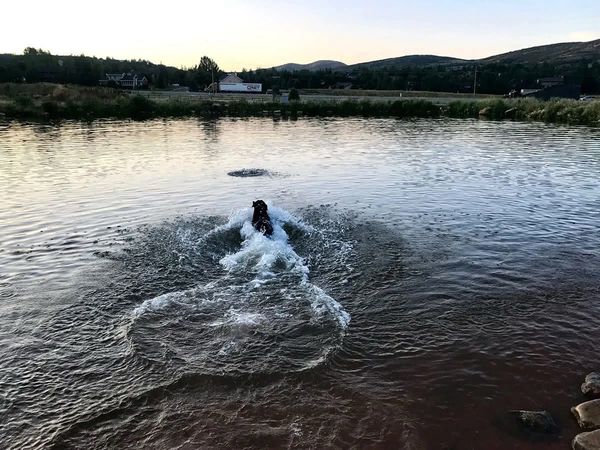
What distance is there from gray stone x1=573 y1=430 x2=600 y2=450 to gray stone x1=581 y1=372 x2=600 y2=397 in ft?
4.71

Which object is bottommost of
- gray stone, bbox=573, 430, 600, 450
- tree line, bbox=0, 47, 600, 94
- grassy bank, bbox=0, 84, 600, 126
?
gray stone, bbox=573, 430, 600, 450

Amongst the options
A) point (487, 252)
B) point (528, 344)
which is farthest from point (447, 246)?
point (528, 344)

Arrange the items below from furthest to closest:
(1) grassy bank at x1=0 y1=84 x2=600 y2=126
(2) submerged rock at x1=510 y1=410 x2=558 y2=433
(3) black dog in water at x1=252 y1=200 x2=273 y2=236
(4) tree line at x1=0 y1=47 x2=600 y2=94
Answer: (4) tree line at x1=0 y1=47 x2=600 y2=94 < (1) grassy bank at x1=0 y1=84 x2=600 y2=126 < (3) black dog in water at x1=252 y1=200 x2=273 y2=236 < (2) submerged rock at x1=510 y1=410 x2=558 y2=433

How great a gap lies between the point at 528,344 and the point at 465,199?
13.8 m

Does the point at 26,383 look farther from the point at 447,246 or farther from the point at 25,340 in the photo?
the point at 447,246

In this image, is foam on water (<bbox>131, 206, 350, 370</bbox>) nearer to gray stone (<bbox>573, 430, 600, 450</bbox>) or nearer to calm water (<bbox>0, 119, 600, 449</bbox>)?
calm water (<bbox>0, 119, 600, 449</bbox>)

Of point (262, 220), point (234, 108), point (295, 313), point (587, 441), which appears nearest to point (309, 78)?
point (234, 108)

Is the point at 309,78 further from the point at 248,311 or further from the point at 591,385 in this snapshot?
the point at 591,385

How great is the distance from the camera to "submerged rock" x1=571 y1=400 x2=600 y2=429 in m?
7.76

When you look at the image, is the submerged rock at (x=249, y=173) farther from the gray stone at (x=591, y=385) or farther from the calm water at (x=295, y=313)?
the gray stone at (x=591, y=385)

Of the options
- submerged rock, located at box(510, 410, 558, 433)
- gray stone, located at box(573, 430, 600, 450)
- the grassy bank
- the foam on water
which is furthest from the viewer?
the grassy bank

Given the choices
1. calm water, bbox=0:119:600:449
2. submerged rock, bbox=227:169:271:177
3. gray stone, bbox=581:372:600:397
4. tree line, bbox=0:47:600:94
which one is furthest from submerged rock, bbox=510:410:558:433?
tree line, bbox=0:47:600:94

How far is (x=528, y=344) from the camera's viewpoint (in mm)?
10383

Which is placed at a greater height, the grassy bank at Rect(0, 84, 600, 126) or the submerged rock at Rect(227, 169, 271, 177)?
the grassy bank at Rect(0, 84, 600, 126)
